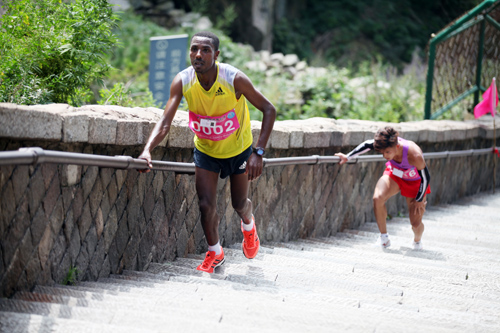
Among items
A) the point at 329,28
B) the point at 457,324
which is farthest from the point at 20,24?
the point at 329,28

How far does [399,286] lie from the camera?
11.4 ft

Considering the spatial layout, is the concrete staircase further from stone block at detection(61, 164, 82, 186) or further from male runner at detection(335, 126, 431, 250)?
stone block at detection(61, 164, 82, 186)

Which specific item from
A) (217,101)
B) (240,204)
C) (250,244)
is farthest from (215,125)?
(250,244)

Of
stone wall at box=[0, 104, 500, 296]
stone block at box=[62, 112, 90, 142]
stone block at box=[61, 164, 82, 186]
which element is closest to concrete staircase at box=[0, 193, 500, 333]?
stone wall at box=[0, 104, 500, 296]

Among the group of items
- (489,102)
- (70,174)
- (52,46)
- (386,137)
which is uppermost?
(52,46)

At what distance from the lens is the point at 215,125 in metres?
3.51

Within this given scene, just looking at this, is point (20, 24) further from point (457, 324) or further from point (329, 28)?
point (329, 28)

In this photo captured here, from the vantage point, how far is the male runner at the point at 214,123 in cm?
338

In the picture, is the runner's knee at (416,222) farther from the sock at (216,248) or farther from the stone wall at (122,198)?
the sock at (216,248)

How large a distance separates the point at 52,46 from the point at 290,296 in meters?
2.44

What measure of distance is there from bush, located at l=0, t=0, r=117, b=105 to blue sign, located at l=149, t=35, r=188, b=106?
3129 mm

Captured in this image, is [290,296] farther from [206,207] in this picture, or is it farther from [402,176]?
[402,176]

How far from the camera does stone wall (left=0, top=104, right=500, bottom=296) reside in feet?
9.27

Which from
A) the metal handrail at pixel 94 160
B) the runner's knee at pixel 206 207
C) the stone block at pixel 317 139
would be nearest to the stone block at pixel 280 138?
the metal handrail at pixel 94 160
